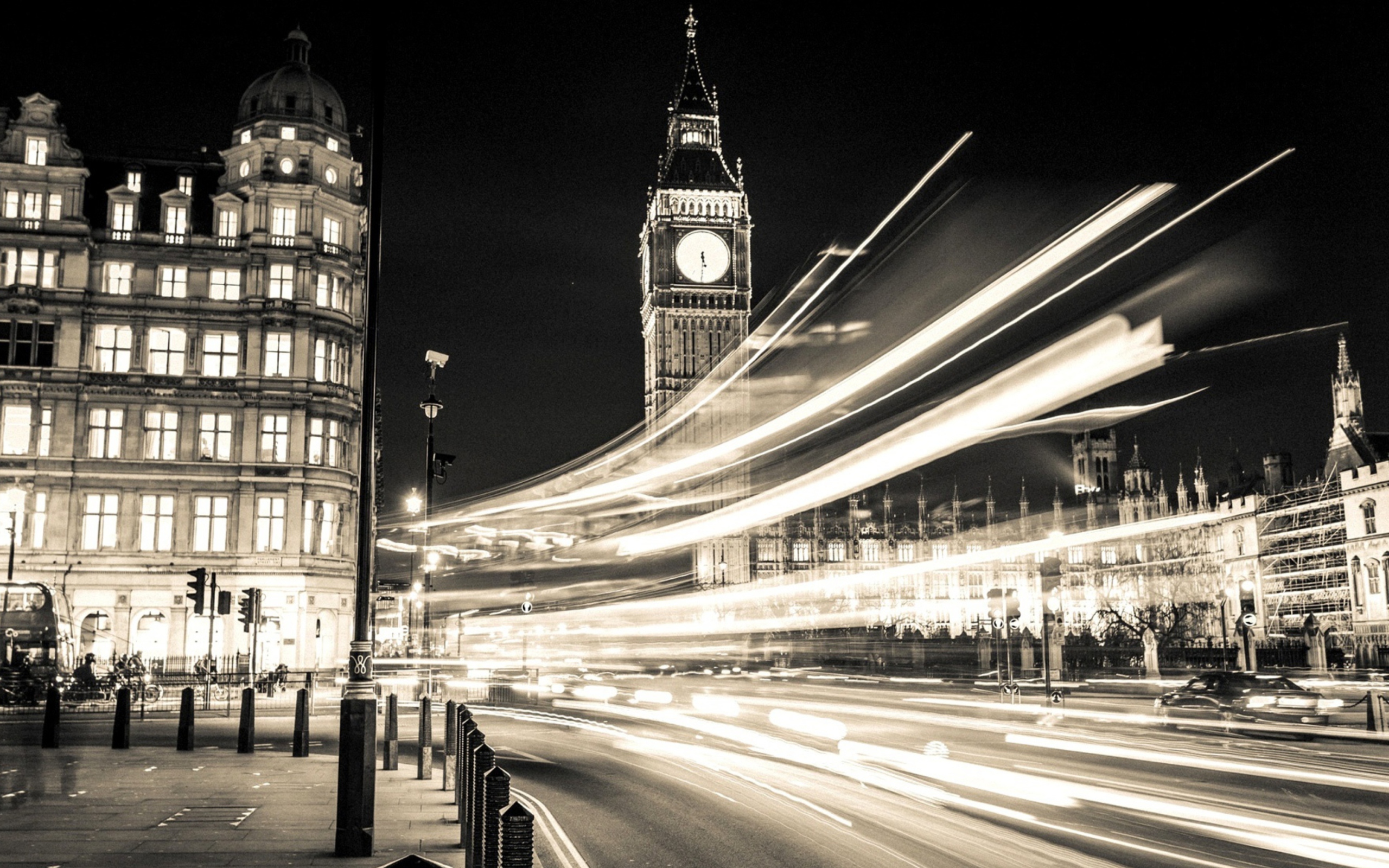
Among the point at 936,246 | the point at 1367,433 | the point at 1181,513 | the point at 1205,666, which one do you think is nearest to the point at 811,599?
the point at 1181,513

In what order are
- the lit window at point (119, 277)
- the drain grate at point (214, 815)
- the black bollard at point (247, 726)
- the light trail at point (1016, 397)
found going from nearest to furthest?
the drain grate at point (214, 815), the black bollard at point (247, 726), the light trail at point (1016, 397), the lit window at point (119, 277)

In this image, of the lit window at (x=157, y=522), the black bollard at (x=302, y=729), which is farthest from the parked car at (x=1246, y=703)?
the lit window at (x=157, y=522)

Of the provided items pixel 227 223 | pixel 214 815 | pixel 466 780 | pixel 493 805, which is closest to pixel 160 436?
pixel 227 223

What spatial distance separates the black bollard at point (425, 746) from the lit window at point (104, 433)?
137 feet

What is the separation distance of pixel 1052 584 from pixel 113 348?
100.0 m

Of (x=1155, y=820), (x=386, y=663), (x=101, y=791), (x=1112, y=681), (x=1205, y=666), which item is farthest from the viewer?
(x=1205, y=666)

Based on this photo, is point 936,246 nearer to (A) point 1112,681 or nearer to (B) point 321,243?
(A) point 1112,681

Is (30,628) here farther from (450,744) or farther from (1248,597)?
(1248,597)

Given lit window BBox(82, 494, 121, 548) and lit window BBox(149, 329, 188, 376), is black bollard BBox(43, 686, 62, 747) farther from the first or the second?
lit window BBox(149, 329, 188, 376)

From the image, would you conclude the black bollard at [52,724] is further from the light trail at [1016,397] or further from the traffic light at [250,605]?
the light trail at [1016,397]

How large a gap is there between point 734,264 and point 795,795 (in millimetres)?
145963

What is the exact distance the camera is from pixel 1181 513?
12169 centimetres

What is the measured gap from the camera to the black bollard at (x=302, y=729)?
1981 centimetres

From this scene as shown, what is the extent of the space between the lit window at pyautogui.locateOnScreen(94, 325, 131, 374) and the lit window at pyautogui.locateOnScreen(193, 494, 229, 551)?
7.10 metres
